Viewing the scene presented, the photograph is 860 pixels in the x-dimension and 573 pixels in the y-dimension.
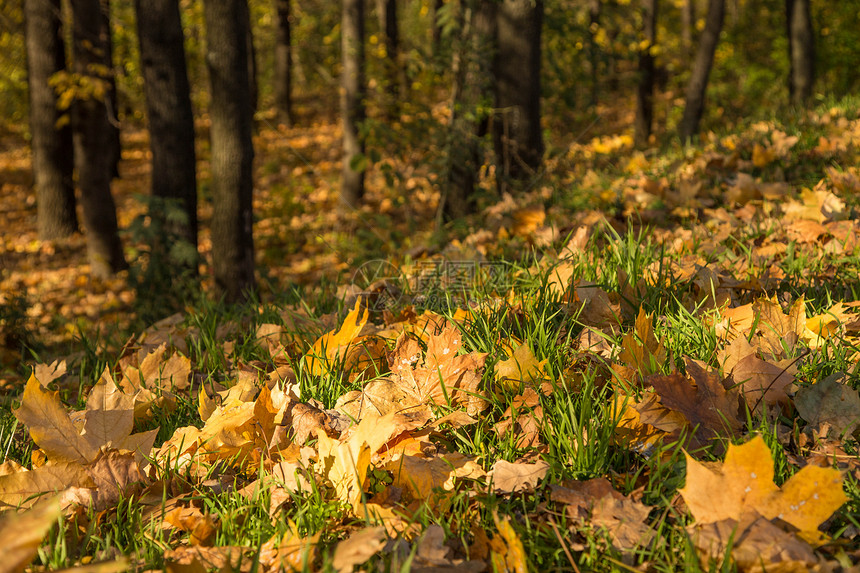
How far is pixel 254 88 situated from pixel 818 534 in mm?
20779

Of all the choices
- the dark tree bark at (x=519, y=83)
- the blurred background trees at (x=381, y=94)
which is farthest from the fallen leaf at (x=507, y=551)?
the dark tree bark at (x=519, y=83)

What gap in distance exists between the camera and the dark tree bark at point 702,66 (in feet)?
30.6

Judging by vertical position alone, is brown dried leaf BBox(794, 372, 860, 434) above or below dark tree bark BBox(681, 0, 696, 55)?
below

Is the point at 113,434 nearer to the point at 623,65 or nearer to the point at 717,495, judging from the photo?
the point at 717,495

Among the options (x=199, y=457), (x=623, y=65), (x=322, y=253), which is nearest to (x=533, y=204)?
(x=199, y=457)

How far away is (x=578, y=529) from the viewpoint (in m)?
1.34

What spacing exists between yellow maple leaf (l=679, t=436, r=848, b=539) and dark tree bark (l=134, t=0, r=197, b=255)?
18.5 feet

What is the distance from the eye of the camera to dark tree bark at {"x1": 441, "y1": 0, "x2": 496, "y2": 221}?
598cm

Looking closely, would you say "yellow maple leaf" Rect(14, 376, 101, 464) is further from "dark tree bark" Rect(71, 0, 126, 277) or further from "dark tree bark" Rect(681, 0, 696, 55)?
"dark tree bark" Rect(681, 0, 696, 55)

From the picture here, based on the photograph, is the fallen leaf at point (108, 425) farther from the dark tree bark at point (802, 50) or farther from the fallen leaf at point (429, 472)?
the dark tree bark at point (802, 50)

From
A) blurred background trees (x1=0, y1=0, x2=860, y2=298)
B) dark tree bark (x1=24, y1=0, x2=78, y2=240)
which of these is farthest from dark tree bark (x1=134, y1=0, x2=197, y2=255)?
dark tree bark (x1=24, y1=0, x2=78, y2=240)

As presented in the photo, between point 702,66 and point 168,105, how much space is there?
24.8 feet

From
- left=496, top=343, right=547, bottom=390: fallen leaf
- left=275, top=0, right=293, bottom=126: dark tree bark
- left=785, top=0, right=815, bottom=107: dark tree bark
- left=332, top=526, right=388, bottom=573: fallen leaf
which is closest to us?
left=332, top=526, right=388, bottom=573: fallen leaf

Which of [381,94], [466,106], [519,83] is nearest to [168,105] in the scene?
[381,94]
